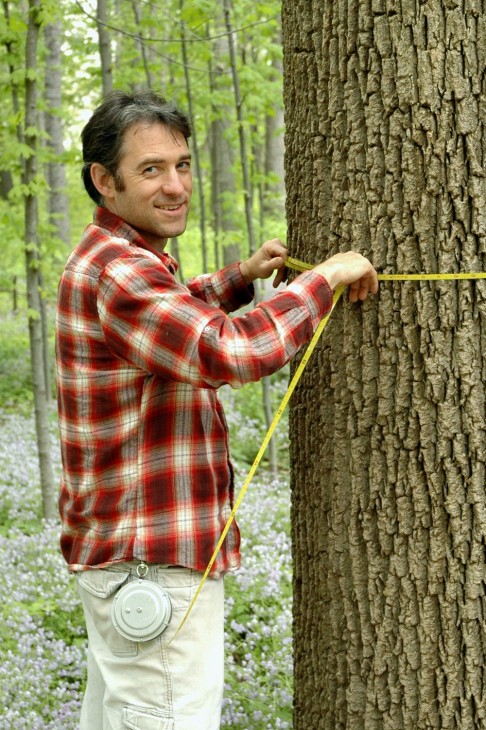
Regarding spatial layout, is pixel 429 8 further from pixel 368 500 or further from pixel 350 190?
pixel 368 500

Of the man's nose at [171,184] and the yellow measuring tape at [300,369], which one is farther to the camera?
the man's nose at [171,184]

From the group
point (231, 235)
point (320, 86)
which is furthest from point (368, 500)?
point (231, 235)

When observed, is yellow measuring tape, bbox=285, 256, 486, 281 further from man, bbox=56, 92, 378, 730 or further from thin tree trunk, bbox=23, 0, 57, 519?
thin tree trunk, bbox=23, 0, 57, 519

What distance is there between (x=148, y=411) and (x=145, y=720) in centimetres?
82

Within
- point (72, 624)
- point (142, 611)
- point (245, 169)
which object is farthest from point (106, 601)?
point (245, 169)

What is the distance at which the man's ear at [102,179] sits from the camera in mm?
2463

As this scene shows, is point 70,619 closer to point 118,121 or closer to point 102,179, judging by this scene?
point 102,179

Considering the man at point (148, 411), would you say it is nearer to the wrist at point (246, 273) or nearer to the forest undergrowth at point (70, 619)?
the wrist at point (246, 273)

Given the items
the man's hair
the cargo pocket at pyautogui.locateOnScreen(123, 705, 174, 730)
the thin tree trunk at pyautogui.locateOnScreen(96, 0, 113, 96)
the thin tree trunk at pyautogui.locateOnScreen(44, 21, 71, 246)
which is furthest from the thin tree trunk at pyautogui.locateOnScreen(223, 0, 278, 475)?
the cargo pocket at pyautogui.locateOnScreen(123, 705, 174, 730)

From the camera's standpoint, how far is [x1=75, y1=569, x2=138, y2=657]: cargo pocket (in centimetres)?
236

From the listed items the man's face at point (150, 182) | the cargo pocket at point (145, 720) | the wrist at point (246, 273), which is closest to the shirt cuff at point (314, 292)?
the man's face at point (150, 182)

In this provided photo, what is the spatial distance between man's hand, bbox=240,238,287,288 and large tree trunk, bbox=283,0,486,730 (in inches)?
8.7

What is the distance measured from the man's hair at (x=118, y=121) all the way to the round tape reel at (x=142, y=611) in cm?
111

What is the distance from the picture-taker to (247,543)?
5.57 metres
